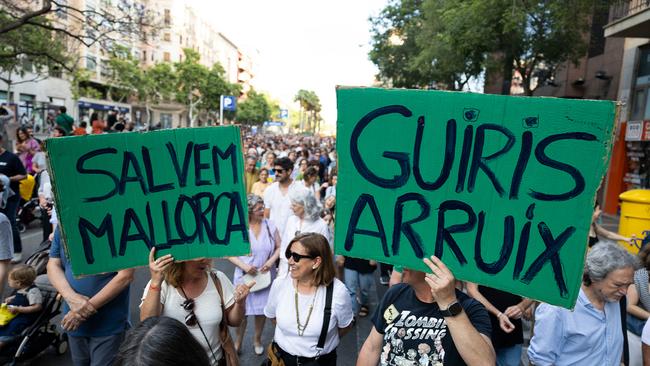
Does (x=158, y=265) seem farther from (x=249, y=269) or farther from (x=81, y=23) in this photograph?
(x=81, y=23)

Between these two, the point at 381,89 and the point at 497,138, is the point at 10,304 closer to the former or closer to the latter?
the point at 381,89

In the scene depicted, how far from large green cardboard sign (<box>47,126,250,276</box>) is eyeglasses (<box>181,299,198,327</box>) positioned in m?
0.32

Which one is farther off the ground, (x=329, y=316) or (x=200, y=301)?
(x=200, y=301)

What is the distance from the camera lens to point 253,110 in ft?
271

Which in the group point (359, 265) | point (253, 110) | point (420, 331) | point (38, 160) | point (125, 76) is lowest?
point (359, 265)

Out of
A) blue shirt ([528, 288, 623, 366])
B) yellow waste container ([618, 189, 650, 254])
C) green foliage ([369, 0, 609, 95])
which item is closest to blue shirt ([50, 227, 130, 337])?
blue shirt ([528, 288, 623, 366])

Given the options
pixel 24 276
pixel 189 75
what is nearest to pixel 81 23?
pixel 24 276

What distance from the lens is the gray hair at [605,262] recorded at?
2623 mm

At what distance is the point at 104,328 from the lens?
3002 millimetres

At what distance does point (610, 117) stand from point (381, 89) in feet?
2.91

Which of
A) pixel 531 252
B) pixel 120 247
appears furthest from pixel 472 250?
pixel 120 247

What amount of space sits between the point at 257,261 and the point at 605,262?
3.21 m

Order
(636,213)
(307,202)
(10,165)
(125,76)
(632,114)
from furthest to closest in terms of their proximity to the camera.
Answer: (125,76) → (632,114) → (636,213) → (10,165) → (307,202)

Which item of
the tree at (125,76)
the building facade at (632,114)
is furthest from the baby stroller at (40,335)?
the tree at (125,76)
